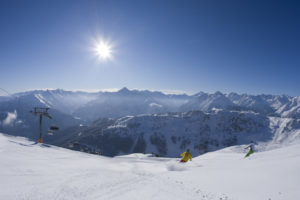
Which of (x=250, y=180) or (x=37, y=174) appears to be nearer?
(x=250, y=180)

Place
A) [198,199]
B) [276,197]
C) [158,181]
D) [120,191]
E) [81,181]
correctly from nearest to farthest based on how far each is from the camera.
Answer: [276,197] < [198,199] < [120,191] < [81,181] < [158,181]

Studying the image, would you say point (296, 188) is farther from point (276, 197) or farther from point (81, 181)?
point (81, 181)

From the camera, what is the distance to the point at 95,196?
27.2 ft

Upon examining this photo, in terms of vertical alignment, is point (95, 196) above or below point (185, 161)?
above

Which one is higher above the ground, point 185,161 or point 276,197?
point 276,197

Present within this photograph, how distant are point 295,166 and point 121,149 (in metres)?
193

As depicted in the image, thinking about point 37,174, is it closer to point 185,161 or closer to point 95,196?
point 95,196

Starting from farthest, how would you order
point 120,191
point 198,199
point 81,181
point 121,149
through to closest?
1. point 121,149
2. point 81,181
3. point 120,191
4. point 198,199

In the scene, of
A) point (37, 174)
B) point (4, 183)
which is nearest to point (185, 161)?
point (37, 174)

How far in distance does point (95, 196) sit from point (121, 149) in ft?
627

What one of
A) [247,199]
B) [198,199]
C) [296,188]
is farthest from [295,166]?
[198,199]

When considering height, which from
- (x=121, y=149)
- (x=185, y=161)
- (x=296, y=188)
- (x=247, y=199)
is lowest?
(x=121, y=149)

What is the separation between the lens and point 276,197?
7.10m

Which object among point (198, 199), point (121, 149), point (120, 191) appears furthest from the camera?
point (121, 149)
